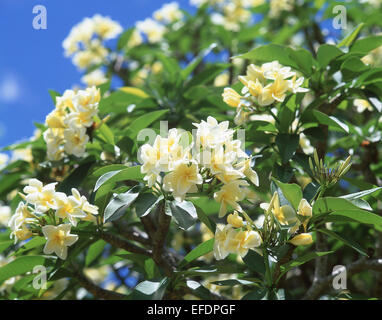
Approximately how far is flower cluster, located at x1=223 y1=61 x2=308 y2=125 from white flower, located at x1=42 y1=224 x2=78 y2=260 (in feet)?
1.87

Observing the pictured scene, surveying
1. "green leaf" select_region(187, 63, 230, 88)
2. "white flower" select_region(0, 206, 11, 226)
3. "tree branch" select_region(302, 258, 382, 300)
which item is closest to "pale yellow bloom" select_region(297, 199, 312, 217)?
"tree branch" select_region(302, 258, 382, 300)

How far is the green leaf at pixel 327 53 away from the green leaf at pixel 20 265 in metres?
1.08

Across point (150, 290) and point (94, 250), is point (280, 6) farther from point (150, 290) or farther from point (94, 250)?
point (150, 290)

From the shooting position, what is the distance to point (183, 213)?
1.21m

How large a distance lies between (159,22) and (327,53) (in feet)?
8.80

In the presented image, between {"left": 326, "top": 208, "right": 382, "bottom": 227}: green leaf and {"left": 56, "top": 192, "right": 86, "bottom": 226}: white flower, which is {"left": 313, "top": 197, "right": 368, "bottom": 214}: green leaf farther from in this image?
{"left": 56, "top": 192, "right": 86, "bottom": 226}: white flower

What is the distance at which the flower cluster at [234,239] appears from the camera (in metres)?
1.18

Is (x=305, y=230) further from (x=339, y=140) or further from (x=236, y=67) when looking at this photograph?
(x=236, y=67)

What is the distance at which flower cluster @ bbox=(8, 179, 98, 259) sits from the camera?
1251 millimetres

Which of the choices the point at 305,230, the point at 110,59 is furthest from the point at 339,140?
the point at 110,59

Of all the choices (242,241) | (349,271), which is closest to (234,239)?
(242,241)

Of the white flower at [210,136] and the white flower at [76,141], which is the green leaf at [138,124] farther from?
the white flower at [210,136]

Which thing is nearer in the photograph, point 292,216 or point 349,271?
point 292,216
